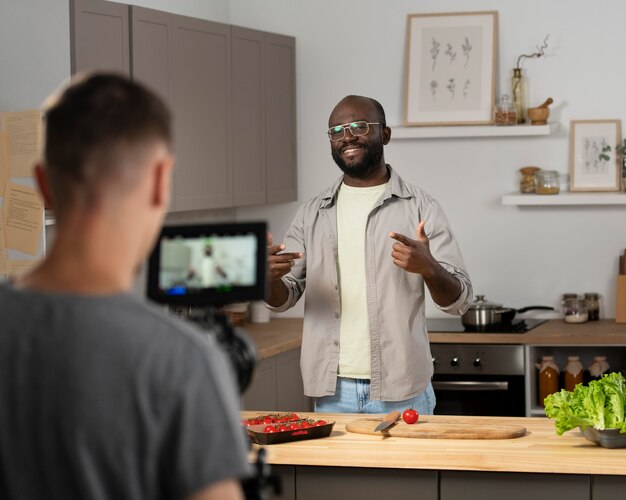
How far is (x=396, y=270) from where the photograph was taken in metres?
3.24

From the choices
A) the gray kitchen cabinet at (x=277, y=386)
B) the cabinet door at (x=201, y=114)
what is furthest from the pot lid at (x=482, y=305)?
the cabinet door at (x=201, y=114)

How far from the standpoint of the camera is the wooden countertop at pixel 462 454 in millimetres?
2545

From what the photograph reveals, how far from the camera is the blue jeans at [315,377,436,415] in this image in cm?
321

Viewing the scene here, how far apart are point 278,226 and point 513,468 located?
3.19 meters

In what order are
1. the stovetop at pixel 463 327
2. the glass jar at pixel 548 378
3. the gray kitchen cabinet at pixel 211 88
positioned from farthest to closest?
the stovetop at pixel 463 327
the glass jar at pixel 548 378
the gray kitchen cabinet at pixel 211 88

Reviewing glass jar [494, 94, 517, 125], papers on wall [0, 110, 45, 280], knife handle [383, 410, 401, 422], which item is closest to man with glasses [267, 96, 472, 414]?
knife handle [383, 410, 401, 422]

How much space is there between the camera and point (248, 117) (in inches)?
196

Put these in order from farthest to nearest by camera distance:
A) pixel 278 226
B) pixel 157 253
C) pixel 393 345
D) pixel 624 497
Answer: pixel 278 226 → pixel 393 345 → pixel 624 497 → pixel 157 253

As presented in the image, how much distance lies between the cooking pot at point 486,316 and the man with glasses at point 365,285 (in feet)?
5.09

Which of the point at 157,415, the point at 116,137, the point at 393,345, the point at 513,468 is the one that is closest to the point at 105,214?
the point at 116,137

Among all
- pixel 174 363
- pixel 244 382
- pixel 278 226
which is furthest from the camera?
pixel 278 226

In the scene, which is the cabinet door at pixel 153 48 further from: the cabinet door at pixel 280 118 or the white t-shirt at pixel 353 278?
the white t-shirt at pixel 353 278

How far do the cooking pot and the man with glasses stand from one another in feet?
5.09

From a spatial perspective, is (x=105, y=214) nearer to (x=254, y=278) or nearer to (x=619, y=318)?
(x=254, y=278)
